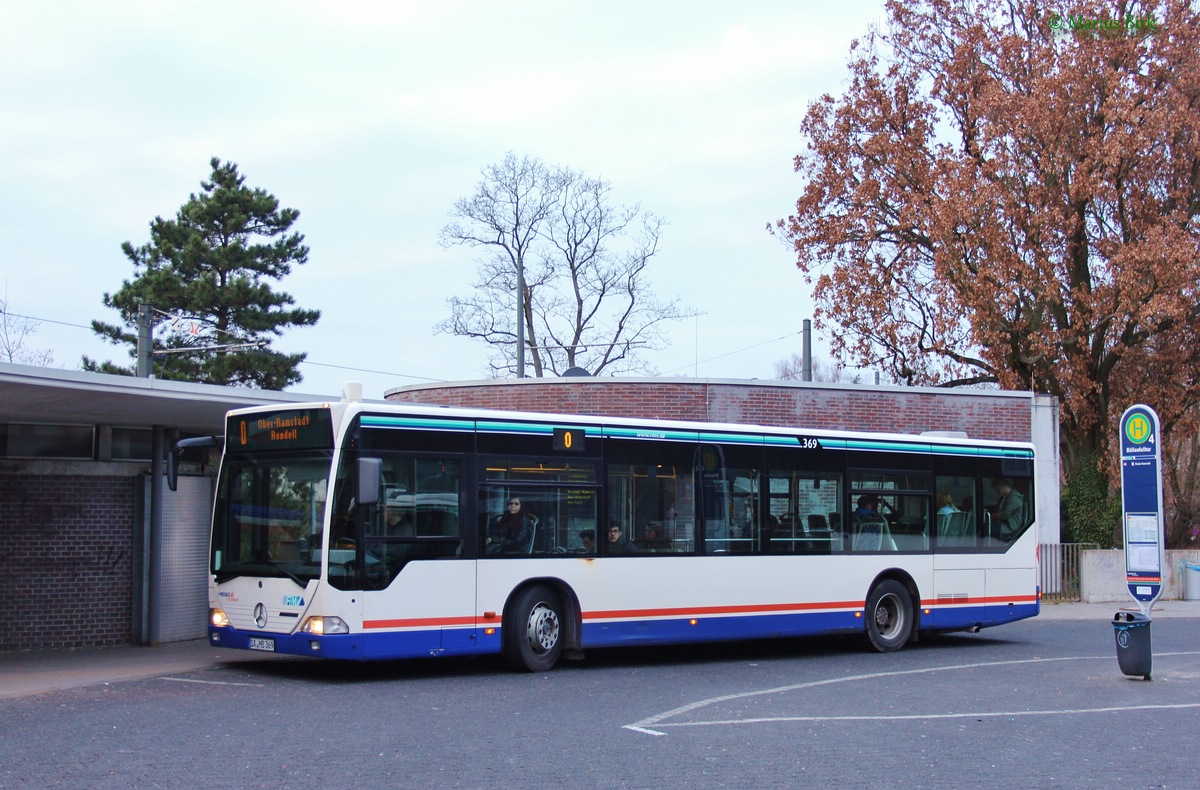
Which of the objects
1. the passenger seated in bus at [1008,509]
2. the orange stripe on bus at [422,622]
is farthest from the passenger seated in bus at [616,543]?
the passenger seated in bus at [1008,509]

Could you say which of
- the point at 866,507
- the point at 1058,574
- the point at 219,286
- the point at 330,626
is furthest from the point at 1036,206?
the point at 219,286

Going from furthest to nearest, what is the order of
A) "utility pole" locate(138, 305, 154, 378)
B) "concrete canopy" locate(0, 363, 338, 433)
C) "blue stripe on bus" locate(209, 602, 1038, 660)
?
"utility pole" locate(138, 305, 154, 378)
"blue stripe on bus" locate(209, 602, 1038, 660)
"concrete canopy" locate(0, 363, 338, 433)

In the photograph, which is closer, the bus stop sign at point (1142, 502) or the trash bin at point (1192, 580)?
the bus stop sign at point (1142, 502)

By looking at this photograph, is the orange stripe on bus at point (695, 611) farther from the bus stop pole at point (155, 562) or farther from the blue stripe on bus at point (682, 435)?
the bus stop pole at point (155, 562)

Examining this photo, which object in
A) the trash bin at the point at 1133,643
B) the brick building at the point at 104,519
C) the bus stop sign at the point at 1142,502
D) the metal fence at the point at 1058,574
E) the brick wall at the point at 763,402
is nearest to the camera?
the trash bin at the point at 1133,643

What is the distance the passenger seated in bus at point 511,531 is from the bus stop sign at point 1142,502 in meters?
6.51

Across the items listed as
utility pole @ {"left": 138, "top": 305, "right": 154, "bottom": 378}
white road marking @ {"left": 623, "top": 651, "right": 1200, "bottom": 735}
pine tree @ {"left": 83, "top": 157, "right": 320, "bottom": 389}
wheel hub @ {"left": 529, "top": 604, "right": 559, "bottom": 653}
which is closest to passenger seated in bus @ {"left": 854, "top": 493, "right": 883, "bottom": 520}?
white road marking @ {"left": 623, "top": 651, "right": 1200, "bottom": 735}

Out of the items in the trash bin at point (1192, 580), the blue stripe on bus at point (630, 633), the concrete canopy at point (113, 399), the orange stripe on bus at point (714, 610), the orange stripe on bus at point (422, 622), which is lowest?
the trash bin at point (1192, 580)

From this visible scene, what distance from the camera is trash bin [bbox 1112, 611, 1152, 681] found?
13.9 m

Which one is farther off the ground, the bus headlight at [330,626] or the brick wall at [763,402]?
the brick wall at [763,402]

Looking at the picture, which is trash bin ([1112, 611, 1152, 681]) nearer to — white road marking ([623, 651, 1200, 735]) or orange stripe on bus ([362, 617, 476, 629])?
white road marking ([623, 651, 1200, 735])

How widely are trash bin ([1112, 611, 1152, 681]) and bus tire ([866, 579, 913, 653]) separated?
365 cm

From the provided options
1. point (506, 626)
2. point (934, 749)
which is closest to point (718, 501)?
point (506, 626)

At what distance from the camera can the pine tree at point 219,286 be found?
4853cm
